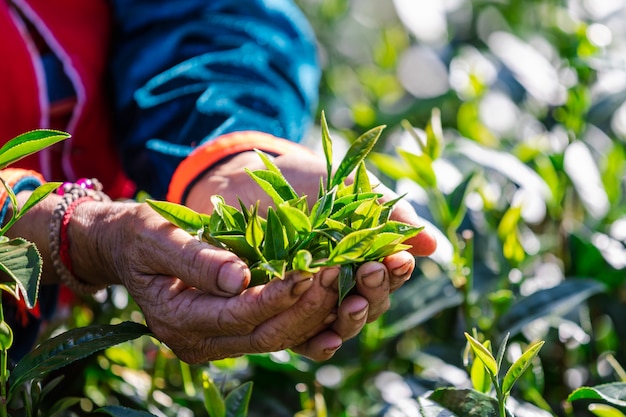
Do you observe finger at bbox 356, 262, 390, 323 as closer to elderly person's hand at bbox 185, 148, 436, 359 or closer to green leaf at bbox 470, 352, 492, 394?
elderly person's hand at bbox 185, 148, 436, 359

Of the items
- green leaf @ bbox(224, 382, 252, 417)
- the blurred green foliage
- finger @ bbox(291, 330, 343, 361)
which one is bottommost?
the blurred green foliage

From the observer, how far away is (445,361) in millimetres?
1025

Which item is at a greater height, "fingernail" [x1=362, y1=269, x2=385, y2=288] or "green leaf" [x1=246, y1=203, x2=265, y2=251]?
"green leaf" [x1=246, y1=203, x2=265, y2=251]

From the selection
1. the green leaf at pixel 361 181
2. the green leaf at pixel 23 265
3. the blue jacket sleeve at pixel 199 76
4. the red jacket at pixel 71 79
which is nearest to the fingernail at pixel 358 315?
the green leaf at pixel 361 181

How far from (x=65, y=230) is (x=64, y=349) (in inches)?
6.0

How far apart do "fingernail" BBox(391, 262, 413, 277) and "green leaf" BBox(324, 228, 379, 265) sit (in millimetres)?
72

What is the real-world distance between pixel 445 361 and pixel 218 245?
39 cm

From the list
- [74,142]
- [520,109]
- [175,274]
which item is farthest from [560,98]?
[175,274]

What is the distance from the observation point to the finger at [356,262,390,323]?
0.73 meters

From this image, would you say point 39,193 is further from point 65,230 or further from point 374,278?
point 374,278

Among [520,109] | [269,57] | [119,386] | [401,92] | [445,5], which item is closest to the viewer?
[119,386]

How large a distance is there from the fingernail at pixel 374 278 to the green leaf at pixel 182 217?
0.49 ft

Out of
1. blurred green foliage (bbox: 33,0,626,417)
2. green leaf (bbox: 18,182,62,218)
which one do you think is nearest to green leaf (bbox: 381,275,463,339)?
blurred green foliage (bbox: 33,0,626,417)

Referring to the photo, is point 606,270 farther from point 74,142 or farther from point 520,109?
point 74,142
